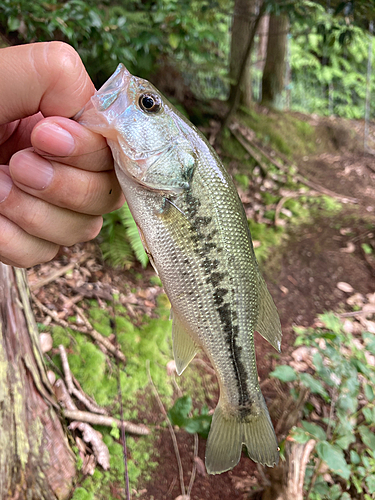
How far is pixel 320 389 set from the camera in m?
2.69

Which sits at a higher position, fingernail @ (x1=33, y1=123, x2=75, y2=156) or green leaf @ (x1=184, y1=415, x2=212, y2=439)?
fingernail @ (x1=33, y1=123, x2=75, y2=156)

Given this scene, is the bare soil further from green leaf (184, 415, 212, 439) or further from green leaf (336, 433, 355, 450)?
green leaf (336, 433, 355, 450)

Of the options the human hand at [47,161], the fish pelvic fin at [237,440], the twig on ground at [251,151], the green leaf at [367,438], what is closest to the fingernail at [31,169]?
the human hand at [47,161]

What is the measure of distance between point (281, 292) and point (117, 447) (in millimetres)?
3029

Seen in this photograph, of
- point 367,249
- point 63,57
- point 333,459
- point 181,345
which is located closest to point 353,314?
point 367,249

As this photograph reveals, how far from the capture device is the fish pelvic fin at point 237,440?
5.75 feet

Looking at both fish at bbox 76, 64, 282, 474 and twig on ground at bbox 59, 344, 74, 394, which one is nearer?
fish at bbox 76, 64, 282, 474

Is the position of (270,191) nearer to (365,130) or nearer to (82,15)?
(82,15)

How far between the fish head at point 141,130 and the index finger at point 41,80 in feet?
0.24

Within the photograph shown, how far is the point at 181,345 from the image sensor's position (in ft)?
5.63

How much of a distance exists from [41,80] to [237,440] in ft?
6.15

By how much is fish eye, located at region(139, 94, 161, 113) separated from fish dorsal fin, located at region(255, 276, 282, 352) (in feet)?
3.07

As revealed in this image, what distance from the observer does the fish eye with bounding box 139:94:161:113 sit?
1463mm

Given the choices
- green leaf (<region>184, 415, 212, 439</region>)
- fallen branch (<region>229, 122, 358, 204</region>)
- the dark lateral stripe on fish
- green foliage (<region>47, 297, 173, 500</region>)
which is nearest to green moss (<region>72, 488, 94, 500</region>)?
green foliage (<region>47, 297, 173, 500</region>)
